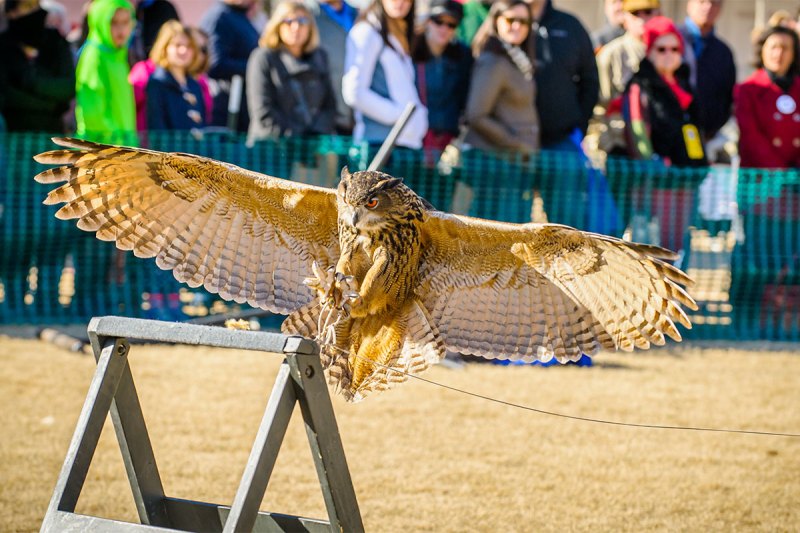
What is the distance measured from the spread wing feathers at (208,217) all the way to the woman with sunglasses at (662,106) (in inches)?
217

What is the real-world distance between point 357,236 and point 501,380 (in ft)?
12.2

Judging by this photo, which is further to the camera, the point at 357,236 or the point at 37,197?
the point at 37,197

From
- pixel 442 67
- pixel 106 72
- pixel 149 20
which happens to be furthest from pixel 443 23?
pixel 149 20

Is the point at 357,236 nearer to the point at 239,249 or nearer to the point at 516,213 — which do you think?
the point at 239,249

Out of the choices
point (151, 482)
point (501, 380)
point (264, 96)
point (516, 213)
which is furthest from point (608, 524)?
point (264, 96)

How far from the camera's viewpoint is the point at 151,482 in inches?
156

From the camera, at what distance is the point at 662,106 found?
962 centimetres

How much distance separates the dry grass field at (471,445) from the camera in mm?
5250

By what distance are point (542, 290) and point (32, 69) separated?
244 inches

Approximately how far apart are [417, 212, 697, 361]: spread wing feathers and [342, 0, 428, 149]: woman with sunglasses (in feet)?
13.9

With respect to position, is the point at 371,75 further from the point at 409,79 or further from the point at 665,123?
the point at 665,123

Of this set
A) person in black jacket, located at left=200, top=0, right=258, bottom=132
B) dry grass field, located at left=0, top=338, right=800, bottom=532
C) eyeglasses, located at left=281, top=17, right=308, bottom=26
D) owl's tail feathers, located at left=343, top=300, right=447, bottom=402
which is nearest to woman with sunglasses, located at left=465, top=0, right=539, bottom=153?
eyeglasses, located at left=281, top=17, right=308, bottom=26

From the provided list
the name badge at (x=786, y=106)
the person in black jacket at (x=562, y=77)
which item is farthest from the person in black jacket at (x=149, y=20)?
the name badge at (x=786, y=106)

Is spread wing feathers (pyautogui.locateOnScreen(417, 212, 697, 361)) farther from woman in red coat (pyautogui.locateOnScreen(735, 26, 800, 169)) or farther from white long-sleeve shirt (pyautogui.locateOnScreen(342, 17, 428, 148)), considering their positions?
woman in red coat (pyautogui.locateOnScreen(735, 26, 800, 169))
